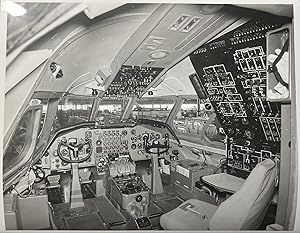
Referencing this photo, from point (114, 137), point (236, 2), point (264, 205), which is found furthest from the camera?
point (114, 137)

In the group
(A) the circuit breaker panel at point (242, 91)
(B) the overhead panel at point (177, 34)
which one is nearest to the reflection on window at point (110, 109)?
(B) the overhead panel at point (177, 34)

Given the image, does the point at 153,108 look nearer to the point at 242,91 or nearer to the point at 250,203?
the point at 242,91

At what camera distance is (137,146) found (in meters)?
1.48

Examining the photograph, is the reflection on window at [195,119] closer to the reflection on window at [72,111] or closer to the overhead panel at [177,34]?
the overhead panel at [177,34]

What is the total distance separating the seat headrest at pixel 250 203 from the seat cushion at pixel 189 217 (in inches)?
2.0

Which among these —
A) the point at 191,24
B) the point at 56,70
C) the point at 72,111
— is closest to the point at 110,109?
the point at 72,111

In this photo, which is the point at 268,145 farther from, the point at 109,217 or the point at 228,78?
the point at 109,217

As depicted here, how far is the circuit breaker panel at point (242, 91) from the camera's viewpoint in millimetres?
1334

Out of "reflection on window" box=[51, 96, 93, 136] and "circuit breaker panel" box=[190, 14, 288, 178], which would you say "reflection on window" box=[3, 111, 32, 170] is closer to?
"reflection on window" box=[51, 96, 93, 136]

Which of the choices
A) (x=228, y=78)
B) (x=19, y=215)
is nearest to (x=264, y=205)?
(x=228, y=78)

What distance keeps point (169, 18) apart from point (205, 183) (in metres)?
0.89

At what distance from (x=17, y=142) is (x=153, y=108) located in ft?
2.29

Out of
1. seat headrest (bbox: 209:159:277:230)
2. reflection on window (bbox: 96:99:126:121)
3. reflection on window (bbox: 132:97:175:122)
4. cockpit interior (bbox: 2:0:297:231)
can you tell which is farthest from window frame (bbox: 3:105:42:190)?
seat headrest (bbox: 209:159:277:230)

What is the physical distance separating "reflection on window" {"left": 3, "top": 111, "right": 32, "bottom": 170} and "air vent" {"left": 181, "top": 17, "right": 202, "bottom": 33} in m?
0.88
